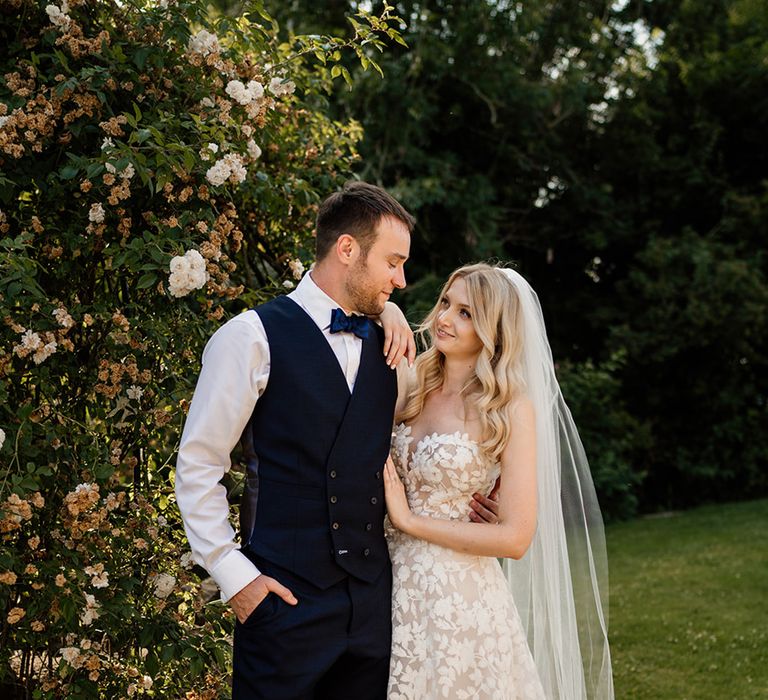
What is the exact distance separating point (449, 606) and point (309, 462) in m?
0.68

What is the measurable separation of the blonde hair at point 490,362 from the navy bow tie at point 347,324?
482 mm

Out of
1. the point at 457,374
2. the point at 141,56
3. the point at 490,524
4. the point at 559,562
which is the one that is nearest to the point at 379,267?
the point at 457,374

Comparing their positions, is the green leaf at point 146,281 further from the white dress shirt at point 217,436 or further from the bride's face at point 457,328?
the bride's face at point 457,328

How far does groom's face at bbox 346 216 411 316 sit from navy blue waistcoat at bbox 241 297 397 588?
165 mm

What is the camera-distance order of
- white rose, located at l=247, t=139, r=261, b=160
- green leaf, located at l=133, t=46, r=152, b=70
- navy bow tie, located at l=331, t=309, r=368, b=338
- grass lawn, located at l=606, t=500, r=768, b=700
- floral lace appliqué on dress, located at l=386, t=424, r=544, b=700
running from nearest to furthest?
navy bow tie, located at l=331, t=309, r=368, b=338 → floral lace appliqué on dress, located at l=386, t=424, r=544, b=700 → green leaf, located at l=133, t=46, r=152, b=70 → white rose, located at l=247, t=139, r=261, b=160 → grass lawn, located at l=606, t=500, r=768, b=700

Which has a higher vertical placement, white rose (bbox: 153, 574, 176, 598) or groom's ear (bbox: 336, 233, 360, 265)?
groom's ear (bbox: 336, 233, 360, 265)

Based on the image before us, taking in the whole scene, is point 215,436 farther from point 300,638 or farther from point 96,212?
point 96,212

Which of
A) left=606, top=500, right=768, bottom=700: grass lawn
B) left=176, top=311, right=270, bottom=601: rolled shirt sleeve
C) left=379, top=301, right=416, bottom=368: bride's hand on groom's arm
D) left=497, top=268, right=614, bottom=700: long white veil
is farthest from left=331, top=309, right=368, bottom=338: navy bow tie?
left=606, top=500, right=768, bottom=700: grass lawn

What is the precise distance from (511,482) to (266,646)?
32.4 inches

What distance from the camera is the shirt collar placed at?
7.95ft

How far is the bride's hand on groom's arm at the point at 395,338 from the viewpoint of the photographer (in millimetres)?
2562

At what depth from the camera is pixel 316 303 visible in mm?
2447

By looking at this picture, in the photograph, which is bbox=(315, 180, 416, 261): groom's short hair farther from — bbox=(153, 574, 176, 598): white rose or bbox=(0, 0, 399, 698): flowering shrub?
bbox=(153, 574, 176, 598): white rose

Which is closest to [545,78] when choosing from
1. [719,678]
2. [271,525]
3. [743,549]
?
[743,549]
